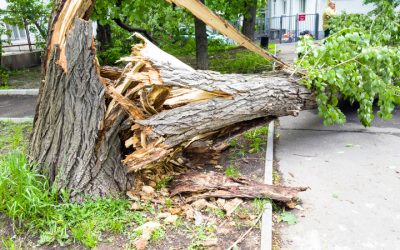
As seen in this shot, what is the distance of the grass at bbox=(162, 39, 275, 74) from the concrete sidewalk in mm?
3576

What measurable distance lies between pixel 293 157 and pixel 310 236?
5.79 ft

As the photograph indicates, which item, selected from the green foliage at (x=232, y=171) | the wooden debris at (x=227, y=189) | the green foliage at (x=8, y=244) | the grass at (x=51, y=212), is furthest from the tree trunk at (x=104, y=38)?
the green foliage at (x=8, y=244)

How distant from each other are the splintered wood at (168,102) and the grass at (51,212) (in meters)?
0.49

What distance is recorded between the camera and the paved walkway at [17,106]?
7.29m

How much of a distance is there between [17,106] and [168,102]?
5664 millimetres

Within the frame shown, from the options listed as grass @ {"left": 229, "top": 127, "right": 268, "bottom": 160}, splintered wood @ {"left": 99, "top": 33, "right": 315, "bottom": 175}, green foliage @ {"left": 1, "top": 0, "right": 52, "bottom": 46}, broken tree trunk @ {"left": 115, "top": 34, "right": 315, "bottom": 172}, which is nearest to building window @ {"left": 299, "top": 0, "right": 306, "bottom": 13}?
green foliage @ {"left": 1, "top": 0, "right": 52, "bottom": 46}

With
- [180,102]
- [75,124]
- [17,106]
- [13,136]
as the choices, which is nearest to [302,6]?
[17,106]

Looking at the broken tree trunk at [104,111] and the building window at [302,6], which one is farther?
the building window at [302,6]

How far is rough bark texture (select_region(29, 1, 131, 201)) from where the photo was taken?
123 inches

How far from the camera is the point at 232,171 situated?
420 centimetres

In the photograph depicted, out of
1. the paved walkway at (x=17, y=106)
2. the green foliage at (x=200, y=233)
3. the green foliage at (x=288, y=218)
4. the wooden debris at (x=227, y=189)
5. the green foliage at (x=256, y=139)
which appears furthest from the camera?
the paved walkway at (x=17, y=106)

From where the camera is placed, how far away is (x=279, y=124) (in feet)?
20.0

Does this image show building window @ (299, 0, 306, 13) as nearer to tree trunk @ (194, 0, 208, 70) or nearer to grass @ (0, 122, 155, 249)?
tree trunk @ (194, 0, 208, 70)

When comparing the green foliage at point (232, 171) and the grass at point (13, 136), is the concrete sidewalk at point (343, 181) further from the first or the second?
the grass at point (13, 136)
